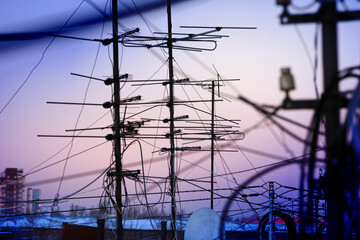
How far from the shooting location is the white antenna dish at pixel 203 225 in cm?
1541

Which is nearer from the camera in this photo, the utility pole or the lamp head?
the lamp head

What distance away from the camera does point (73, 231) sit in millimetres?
17094

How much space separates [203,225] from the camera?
1567 centimetres

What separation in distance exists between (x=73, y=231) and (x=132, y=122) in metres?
4.43

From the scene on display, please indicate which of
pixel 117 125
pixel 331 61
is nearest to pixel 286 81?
pixel 331 61

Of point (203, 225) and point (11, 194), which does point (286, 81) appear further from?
point (11, 194)

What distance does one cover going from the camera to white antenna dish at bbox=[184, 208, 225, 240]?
15.4m

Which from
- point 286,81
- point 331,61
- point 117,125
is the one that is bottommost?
point 286,81

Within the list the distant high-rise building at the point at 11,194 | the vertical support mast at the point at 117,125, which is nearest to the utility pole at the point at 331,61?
the distant high-rise building at the point at 11,194

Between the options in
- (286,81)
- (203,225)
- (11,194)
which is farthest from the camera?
(11,194)

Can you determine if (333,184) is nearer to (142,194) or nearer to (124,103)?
(142,194)

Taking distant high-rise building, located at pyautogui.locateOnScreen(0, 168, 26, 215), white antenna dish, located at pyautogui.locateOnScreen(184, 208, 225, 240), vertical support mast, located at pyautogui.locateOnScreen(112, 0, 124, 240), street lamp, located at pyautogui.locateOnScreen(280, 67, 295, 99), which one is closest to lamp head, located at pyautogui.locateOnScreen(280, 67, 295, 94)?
street lamp, located at pyautogui.locateOnScreen(280, 67, 295, 99)

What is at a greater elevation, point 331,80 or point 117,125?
point 117,125

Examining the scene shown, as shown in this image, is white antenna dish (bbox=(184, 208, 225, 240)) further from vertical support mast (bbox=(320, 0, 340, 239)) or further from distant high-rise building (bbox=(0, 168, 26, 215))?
vertical support mast (bbox=(320, 0, 340, 239))
